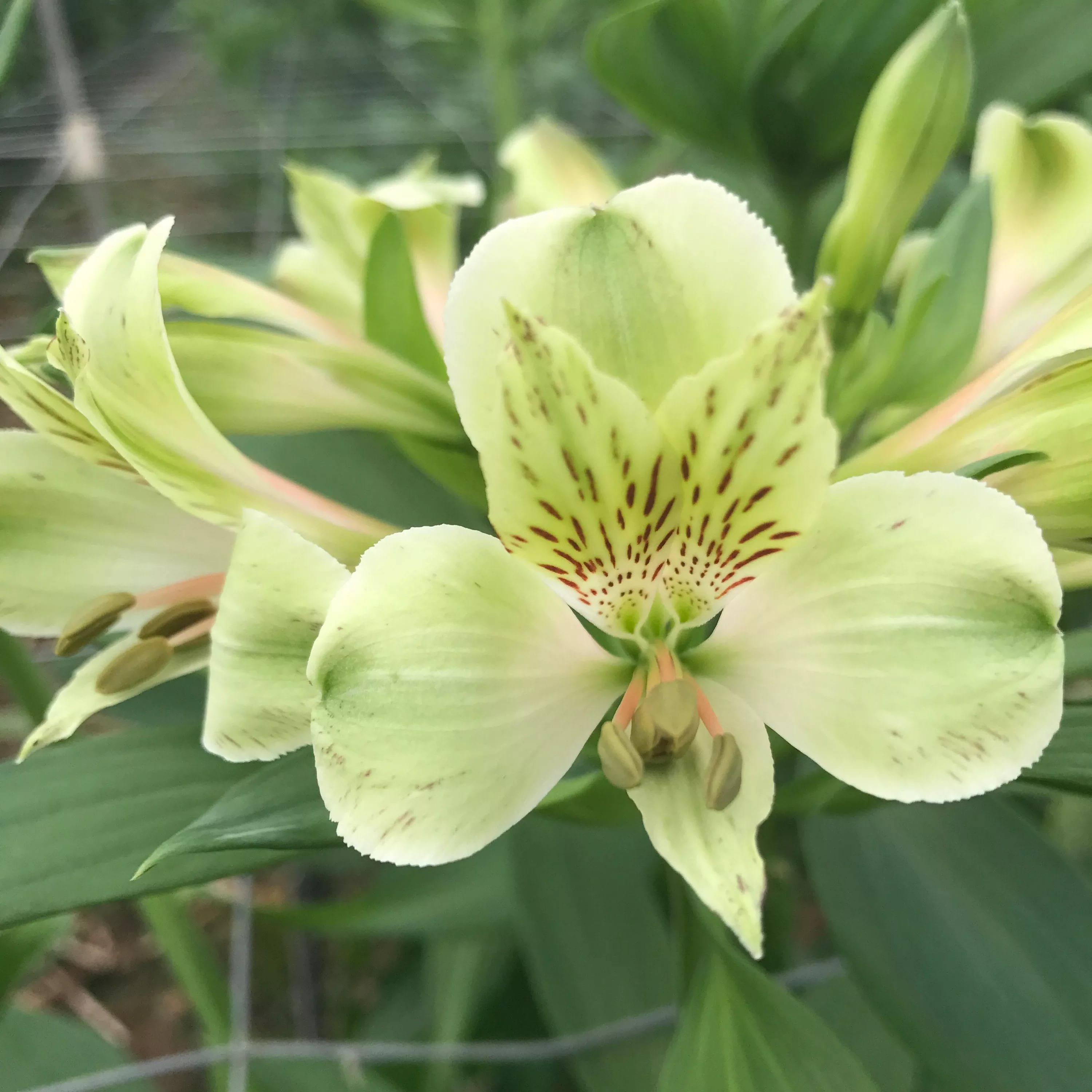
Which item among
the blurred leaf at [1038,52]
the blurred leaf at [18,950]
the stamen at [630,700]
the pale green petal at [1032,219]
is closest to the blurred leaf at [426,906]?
the blurred leaf at [18,950]

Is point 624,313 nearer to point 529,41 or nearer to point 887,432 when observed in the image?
point 887,432

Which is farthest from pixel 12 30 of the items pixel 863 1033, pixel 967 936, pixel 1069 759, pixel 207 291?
pixel 863 1033

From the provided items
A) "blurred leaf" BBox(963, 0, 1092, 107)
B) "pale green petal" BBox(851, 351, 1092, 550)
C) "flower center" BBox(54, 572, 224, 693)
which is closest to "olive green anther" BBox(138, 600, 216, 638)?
"flower center" BBox(54, 572, 224, 693)

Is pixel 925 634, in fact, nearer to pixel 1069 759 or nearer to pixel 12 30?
pixel 1069 759

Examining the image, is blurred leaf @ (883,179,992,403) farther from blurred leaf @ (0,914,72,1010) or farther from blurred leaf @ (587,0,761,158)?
blurred leaf @ (0,914,72,1010)

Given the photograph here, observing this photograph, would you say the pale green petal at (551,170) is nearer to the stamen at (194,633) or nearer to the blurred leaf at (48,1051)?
the stamen at (194,633)
